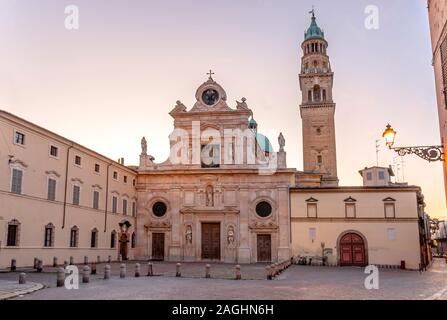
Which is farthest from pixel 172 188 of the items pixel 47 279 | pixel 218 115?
pixel 47 279

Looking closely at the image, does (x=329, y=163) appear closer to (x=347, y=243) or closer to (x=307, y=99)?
(x=307, y=99)

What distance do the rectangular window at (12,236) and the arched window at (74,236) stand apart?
19.8ft

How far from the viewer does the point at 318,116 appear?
6153 centimetres

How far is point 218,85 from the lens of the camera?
45969mm

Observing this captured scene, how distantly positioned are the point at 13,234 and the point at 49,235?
3644 mm

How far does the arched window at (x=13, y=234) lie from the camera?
26697 millimetres

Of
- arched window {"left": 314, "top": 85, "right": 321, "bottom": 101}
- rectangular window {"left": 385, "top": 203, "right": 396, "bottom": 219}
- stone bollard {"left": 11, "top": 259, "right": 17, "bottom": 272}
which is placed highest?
arched window {"left": 314, "top": 85, "right": 321, "bottom": 101}

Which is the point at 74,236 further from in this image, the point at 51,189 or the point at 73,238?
the point at 51,189

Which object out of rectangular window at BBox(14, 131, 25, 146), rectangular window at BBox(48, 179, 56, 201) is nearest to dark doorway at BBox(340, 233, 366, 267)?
rectangular window at BBox(48, 179, 56, 201)

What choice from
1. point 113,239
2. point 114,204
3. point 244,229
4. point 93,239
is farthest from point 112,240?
point 244,229

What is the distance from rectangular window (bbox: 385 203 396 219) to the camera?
1537 inches

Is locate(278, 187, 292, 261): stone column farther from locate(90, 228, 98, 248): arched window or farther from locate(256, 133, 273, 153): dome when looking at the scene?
locate(256, 133, 273, 153): dome

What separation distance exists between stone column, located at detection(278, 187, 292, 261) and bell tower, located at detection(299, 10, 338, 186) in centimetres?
1712

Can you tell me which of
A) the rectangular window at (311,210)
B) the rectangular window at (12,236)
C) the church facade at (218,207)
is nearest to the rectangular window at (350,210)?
the church facade at (218,207)
